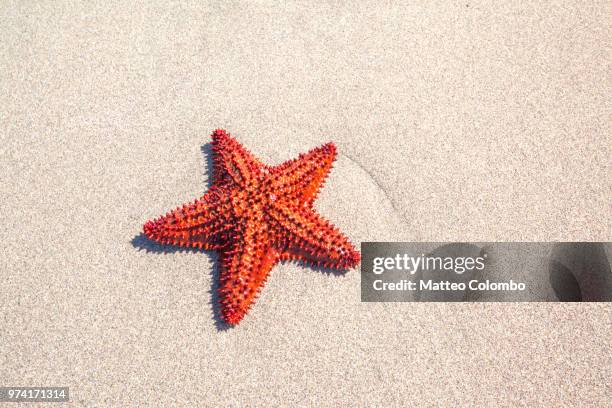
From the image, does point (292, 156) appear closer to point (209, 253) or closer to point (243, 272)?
point (209, 253)

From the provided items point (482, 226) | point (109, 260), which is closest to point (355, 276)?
point (482, 226)

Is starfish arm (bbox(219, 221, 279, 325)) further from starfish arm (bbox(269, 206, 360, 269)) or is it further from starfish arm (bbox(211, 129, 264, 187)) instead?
starfish arm (bbox(211, 129, 264, 187))


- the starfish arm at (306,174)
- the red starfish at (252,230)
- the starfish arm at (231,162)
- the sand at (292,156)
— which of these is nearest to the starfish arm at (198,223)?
the red starfish at (252,230)

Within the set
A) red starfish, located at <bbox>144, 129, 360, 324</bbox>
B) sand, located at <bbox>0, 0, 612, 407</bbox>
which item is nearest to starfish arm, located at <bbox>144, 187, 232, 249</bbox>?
red starfish, located at <bbox>144, 129, 360, 324</bbox>

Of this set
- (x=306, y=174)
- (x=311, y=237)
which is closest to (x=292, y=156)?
(x=306, y=174)

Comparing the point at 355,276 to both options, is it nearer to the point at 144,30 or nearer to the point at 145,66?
the point at 145,66

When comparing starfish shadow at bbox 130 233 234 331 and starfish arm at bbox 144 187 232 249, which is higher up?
starfish arm at bbox 144 187 232 249

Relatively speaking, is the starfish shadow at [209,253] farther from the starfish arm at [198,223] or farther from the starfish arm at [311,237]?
the starfish arm at [311,237]
